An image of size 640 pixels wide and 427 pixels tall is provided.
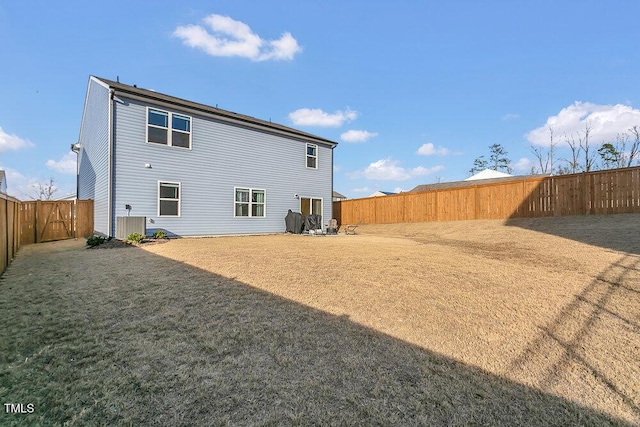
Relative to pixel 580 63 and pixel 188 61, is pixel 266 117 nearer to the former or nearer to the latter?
pixel 188 61

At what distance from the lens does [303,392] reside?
2193 millimetres

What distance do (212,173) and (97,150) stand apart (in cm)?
516

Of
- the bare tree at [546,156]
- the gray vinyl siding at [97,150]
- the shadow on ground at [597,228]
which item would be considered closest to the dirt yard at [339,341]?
the shadow on ground at [597,228]

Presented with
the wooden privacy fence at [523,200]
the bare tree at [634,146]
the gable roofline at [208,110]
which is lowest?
the wooden privacy fence at [523,200]

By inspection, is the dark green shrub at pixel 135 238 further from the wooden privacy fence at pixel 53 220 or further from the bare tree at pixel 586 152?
the bare tree at pixel 586 152

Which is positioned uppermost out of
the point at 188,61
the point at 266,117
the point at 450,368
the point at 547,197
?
the point at 188,61

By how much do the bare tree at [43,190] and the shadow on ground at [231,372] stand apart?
129 ft

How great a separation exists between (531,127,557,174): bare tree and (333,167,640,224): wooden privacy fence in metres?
20.5

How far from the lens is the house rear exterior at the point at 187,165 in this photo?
10.9m

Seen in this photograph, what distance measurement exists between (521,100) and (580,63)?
5.80m

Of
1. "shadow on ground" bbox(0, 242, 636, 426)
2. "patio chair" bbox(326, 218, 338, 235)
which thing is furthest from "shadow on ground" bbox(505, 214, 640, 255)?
"patio chair" bbox(326, 218, 338, 235)

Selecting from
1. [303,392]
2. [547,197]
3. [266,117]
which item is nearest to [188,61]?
[266,117]

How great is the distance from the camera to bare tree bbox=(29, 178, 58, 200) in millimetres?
32572

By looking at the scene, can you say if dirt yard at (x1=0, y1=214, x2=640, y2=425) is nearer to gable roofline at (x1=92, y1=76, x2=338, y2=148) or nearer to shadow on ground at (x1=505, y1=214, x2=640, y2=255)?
shadow on ground at (x1=505, y1=214, x2=640, y2=255)
